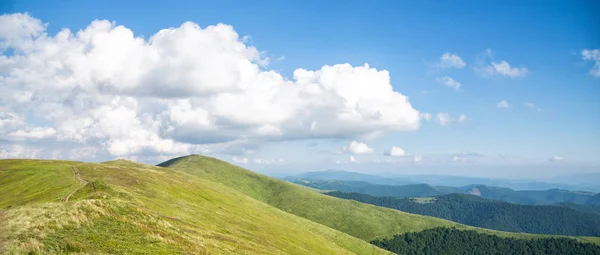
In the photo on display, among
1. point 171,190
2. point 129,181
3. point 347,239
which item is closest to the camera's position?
point 129,181

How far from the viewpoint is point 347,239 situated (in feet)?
556

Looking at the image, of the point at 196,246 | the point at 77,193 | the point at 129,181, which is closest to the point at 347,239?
the point at 129,181

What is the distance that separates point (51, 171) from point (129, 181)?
43.4 meters

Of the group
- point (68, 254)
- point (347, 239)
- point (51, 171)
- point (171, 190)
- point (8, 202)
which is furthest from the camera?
point (347, 239)

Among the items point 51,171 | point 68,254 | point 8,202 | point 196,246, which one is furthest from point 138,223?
point 51,171

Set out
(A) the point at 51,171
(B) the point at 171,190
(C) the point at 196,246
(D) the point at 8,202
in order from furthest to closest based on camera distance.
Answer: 1. (A) the point at 51,171
2. (B) the point at 171,190
3. (D) the point at 8,202
4. (C) the point at 196,246

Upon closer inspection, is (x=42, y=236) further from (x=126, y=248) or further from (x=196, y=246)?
(x=196, y=246)

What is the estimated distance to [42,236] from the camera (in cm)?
2998

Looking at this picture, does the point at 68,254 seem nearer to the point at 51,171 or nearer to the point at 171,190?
the point at 171,190

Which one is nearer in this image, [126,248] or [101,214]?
[126,248]

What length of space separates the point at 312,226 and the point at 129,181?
10115 cm

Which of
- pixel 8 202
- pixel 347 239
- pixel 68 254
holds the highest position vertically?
pixel 68 254

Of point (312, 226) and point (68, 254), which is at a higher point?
point (68, 254)

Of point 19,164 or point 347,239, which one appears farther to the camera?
point 347,239
